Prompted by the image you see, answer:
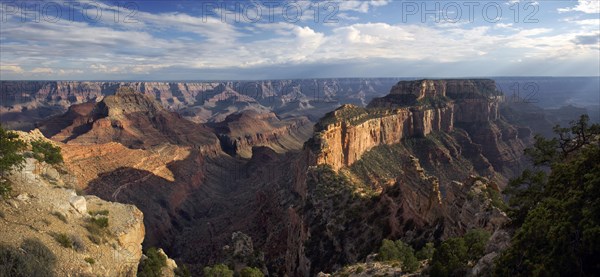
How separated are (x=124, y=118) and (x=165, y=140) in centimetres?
2212

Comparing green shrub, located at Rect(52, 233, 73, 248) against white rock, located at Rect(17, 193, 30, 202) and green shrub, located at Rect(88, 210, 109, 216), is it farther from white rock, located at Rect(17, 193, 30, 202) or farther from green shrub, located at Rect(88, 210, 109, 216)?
green shrub, located at Rect(88, 210, 109, 216)

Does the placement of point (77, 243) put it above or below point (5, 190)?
below

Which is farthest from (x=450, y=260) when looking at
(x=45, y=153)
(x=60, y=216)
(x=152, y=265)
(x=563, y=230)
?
(x=45, y=153)

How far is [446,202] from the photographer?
43.3m

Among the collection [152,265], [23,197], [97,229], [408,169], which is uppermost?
[23,197]

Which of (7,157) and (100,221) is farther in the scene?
(100,221)

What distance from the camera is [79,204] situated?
124 ft

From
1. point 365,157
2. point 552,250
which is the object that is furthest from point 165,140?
point 552,250

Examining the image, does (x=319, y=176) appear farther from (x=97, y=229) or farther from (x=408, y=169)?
(x=97, y=229)

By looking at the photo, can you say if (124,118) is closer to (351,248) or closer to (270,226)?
(270,226)

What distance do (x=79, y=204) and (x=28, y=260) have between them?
12801mm

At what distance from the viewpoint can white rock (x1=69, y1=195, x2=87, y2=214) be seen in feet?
122

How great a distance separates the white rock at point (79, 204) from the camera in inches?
1461

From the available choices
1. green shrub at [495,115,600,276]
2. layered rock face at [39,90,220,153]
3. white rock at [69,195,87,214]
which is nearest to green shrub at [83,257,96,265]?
white rock at [69,195,87,214]
